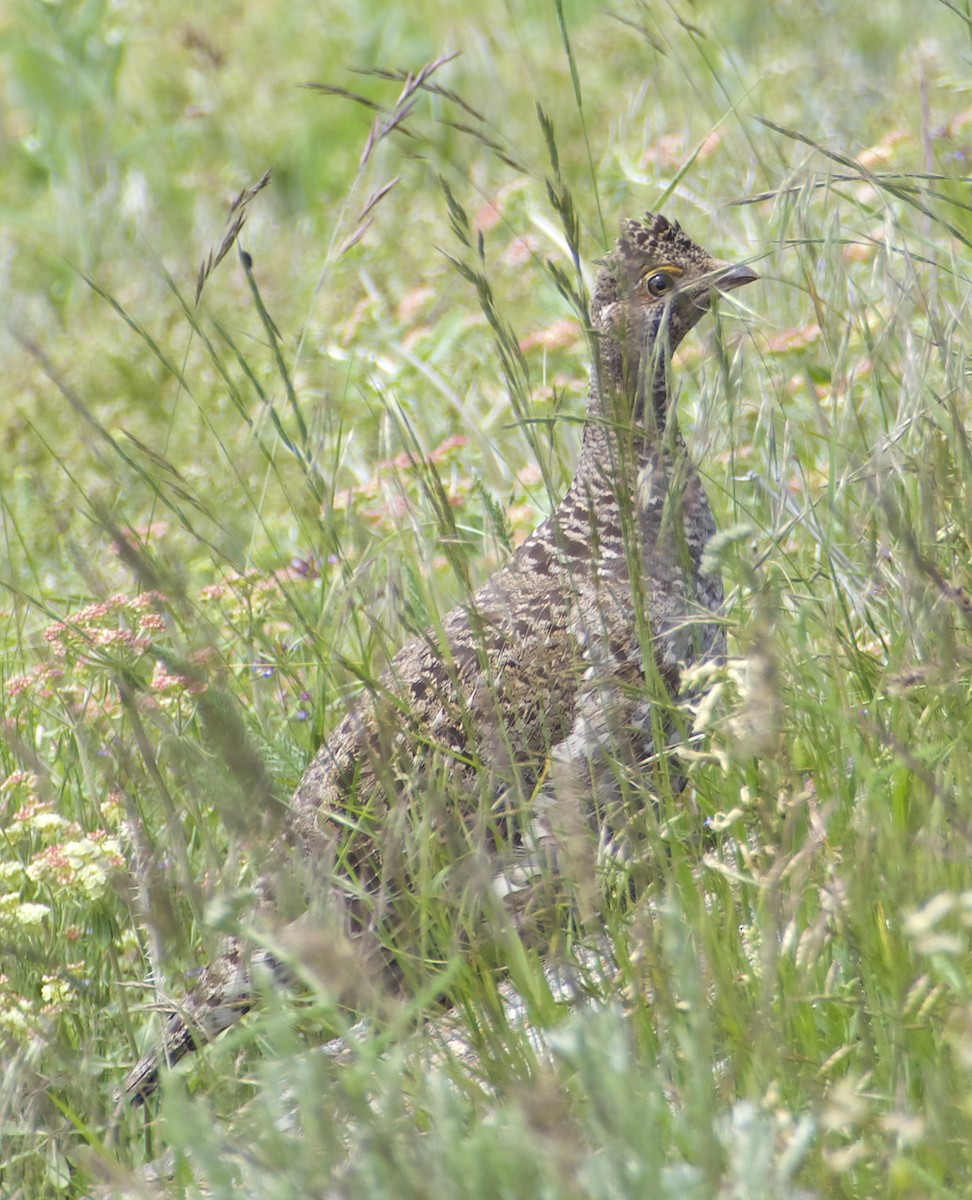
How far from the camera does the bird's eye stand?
167 inches

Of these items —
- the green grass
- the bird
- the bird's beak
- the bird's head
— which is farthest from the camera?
the bird's head

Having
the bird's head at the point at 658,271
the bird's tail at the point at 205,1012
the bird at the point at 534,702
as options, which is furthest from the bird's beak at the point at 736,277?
the bird's tail at the point at 205,1012

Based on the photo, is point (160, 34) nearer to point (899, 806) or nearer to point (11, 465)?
point (11, 465)

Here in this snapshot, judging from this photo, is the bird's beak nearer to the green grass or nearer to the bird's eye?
the green grass

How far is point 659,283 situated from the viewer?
424cm

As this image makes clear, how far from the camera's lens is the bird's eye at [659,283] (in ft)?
13.9

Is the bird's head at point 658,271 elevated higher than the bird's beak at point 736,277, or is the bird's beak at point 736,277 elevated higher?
the bird's head at point 658,271

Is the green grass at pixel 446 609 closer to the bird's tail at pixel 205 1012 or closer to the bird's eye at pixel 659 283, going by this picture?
the bird's tail at pixel 205 1012

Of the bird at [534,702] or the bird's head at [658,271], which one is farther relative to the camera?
the bird's head at [658,271]

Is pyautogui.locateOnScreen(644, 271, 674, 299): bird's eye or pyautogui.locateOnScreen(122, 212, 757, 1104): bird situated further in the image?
pyautogui.locateOnScreen(644, 271, 674, 299): bird's eye

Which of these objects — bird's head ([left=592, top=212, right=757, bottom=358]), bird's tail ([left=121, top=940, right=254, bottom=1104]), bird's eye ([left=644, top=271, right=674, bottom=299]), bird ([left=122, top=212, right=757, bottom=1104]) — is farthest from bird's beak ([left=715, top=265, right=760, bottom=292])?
bird's tail ([left=121, top=940, right=254, bottom=1104])

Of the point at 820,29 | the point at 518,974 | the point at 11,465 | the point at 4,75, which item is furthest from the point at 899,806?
the point at 4,75

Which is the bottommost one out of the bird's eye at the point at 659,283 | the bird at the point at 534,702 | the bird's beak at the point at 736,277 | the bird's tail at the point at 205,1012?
the bird's tail at the point at 205,1012

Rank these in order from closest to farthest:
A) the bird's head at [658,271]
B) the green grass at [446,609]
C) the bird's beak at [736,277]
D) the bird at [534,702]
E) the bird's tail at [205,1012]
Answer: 1. the green grass at [446,609]
2. the bird at [534,702]
3. the bird's tail at [205,1012]
4. the bird's beak at [736,277]
5. the bird's head at [658,271]
